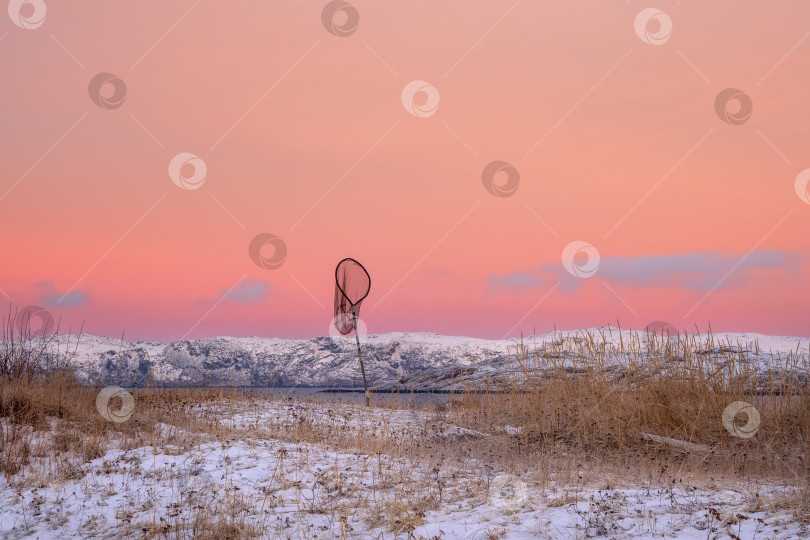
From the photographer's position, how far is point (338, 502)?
5.12 m

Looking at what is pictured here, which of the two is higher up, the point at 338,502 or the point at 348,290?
the point at 348,290

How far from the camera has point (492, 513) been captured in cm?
462

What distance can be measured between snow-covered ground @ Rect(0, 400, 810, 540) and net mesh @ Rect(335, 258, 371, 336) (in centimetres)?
593

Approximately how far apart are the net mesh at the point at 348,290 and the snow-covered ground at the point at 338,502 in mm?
5929

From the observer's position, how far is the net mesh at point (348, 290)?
1305 cm

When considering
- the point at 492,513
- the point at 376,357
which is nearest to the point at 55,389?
the point at 492,513

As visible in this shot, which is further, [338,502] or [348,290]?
[348,290]

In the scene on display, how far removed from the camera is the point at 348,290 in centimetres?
1319

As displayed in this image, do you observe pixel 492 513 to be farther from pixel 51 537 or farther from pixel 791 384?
pixel 791 384

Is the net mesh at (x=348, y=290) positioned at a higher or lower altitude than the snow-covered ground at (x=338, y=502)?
higher

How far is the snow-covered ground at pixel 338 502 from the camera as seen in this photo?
4.18m

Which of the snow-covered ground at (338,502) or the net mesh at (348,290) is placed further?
the net mesh at (348,290)

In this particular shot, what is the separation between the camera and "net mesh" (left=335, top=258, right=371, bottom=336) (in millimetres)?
13055

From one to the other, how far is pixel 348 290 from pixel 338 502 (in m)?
8.24
